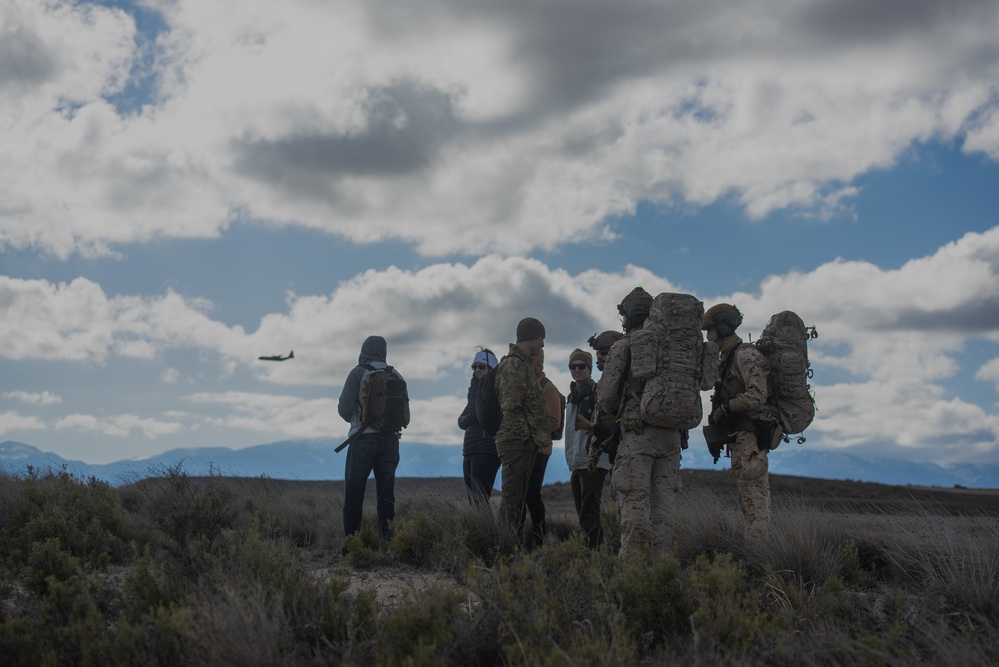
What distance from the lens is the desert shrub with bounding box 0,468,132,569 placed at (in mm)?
7152

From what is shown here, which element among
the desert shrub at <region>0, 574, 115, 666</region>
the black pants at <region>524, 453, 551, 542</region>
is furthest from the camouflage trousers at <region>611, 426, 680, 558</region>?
the desert shrub at <region>0, 574, 115, 666</region>

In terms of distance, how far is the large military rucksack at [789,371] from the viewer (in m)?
6.89

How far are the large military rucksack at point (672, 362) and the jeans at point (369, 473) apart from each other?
10.4 feet

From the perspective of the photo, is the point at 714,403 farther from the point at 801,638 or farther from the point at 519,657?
the point at 519,657

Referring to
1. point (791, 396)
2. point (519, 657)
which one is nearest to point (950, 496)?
point (791, 396)

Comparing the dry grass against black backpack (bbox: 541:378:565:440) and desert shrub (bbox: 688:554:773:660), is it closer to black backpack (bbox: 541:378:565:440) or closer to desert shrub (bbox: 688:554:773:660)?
desert shrub (bbox: 688:554:773:660)

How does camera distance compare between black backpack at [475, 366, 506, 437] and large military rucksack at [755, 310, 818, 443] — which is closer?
large military rucksack at [755, 310, 818, 443]

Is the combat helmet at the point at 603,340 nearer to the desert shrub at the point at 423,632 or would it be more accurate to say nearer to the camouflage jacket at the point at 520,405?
the camouflage jacket at the point at 520,405

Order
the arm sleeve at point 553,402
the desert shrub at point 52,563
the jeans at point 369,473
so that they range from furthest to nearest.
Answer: the jeans at point 369,473, the arm sleeve at point 553,402, the desert shrub at point 52,563

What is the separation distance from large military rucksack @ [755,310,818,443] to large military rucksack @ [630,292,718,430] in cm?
78

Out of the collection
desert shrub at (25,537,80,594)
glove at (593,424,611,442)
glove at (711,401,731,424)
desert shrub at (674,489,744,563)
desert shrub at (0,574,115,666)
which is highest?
glove at (711,401,731,424)

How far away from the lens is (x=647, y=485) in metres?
6.30

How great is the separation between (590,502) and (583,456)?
441mm

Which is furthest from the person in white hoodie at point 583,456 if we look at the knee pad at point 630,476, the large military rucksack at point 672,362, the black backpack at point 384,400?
the black backpack at point 384,400
